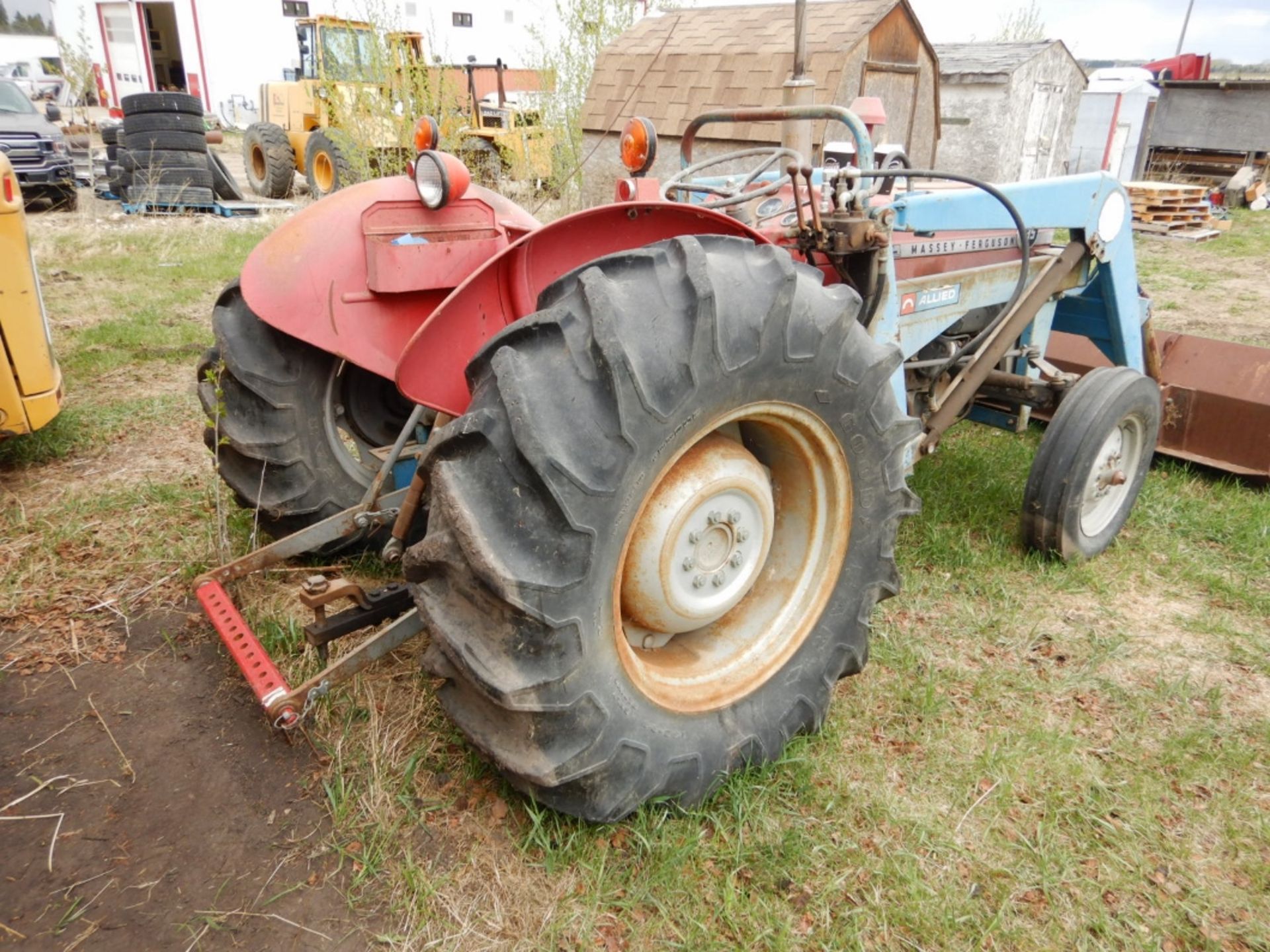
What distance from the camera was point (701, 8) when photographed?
10.5 metres

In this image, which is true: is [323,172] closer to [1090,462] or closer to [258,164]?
[258,164]

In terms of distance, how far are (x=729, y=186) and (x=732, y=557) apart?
152cm

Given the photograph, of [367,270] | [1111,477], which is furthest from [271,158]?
[1111,477]

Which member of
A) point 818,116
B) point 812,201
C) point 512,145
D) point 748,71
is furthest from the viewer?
point 512,145

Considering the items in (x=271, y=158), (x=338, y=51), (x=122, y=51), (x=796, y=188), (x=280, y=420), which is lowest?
(x=280, y=420)

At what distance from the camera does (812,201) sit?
2.31 m

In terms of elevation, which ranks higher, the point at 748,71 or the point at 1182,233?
the point at 748,71

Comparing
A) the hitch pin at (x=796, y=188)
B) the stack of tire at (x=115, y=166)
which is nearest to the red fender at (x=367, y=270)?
the hitch pin at (x=796, y=188)

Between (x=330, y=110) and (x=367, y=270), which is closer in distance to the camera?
(x=367, y=270)

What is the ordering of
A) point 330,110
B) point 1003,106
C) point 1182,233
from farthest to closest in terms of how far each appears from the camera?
point 1003,106
point 1182,233
point 330,110

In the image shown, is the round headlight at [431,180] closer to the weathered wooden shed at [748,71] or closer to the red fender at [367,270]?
the red fender at [367,270]

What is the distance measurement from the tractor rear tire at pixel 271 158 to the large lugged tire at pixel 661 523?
12.8 m

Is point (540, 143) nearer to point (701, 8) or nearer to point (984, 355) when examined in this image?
point (701, 8)

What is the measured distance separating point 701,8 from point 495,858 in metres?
10.7
